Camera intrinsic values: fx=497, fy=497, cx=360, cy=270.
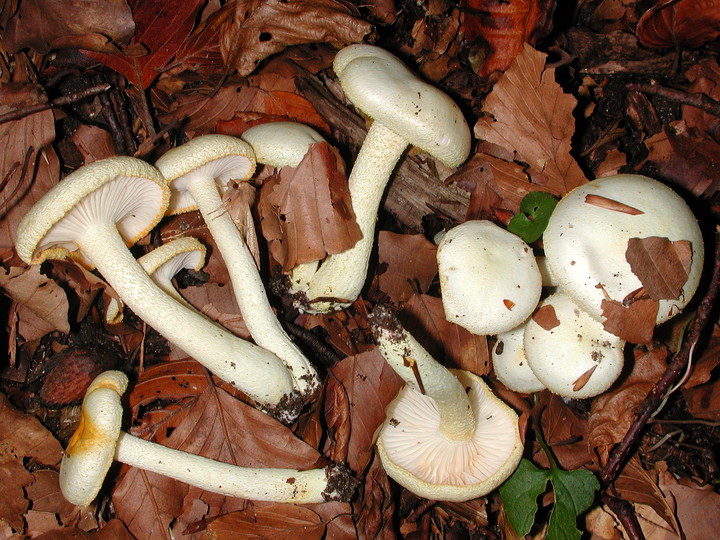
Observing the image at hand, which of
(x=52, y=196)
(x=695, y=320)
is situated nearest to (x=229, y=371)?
(x=52, y=196)

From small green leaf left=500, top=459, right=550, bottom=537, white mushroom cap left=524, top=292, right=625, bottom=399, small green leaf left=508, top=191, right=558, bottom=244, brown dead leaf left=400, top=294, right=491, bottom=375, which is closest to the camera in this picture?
white mushroom cap left=524, top=292, right=625, bottom=399

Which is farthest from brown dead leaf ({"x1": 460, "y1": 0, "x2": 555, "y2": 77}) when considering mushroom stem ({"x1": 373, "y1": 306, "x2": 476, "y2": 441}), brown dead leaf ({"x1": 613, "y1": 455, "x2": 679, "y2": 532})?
brown dead leaf ({"x1": 613, "y1": 455, "x2": 679, "y2": 532})

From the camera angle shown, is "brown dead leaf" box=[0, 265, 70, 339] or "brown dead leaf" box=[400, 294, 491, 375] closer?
"brown dead leaf" box=[0, 265, 70, 339]

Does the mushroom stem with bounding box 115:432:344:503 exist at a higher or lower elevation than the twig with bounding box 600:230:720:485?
lower

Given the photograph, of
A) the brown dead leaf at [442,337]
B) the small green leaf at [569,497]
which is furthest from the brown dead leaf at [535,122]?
the small green leaf at [569,497]

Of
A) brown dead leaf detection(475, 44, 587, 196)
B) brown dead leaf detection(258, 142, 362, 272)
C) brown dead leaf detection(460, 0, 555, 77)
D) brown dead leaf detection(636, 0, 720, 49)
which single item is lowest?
brown dead leaf detection(258, 142, 362, 272)

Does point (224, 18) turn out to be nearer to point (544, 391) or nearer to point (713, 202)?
point (544, 391)

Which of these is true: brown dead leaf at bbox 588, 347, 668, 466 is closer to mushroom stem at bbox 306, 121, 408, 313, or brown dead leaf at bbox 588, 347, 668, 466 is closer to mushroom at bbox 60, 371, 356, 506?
mushroom at bbox 60, 371, 356, 506
